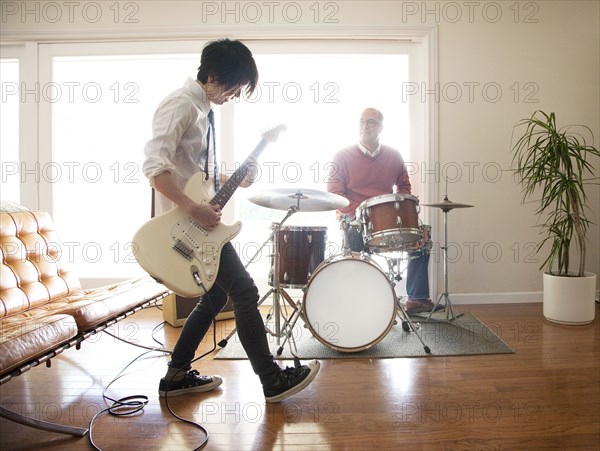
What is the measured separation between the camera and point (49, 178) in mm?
4047

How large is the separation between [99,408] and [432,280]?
2.70 metres

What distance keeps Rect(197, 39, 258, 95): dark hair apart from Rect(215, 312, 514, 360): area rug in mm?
1407

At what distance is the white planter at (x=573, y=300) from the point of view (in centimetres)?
319

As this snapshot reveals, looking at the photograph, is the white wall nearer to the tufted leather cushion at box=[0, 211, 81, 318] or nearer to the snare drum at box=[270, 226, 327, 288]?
the snare drum at box=[270, 226, 327, 288]

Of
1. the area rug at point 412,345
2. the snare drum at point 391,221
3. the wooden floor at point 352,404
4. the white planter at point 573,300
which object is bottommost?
the wooden floor at point 352,404

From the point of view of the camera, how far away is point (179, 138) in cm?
181

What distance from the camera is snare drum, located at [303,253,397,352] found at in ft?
8.30

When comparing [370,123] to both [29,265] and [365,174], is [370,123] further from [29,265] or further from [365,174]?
[29,265]

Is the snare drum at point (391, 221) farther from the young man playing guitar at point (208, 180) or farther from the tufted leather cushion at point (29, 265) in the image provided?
the tufted leather cushion at point (29, 265)

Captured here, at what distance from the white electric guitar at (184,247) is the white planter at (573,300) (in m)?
2.39

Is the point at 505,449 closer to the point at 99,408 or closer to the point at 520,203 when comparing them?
the point at 99,408

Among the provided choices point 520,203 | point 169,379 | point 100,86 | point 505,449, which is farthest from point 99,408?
point 520,203

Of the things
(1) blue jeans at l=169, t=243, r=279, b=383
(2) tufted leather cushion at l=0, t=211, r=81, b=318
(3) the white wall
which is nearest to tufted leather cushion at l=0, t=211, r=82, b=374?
(2) tufted leather cushion at l=0, t=211, r=81, b=318

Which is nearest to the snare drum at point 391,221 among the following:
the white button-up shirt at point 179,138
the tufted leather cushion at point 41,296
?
the white button-up shirt at point 179,138
